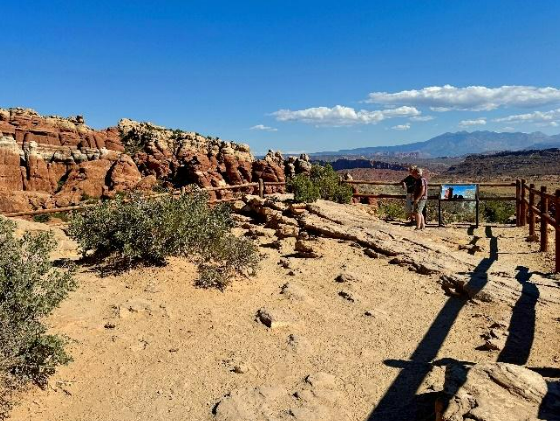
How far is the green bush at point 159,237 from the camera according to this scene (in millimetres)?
8086

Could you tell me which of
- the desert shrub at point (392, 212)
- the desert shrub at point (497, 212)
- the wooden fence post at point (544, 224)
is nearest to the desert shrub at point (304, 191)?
the desert shrub at point (392, 212)

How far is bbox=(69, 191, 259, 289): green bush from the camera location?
8086 mm

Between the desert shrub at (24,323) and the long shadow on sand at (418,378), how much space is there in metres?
3.26

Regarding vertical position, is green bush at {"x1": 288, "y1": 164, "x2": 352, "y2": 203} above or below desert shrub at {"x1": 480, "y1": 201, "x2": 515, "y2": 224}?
above

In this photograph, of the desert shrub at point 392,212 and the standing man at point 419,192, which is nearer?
the standing man at point 419,192

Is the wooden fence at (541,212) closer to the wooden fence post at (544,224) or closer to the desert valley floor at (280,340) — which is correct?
the wooden fence post at (544,224)

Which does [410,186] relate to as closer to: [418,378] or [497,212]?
[497,212]

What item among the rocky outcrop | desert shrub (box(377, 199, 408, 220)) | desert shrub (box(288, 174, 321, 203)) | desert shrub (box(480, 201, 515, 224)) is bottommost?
desert shrub (box(480, 201, 515, 224))

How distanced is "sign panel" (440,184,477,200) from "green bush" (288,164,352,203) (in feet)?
10.2

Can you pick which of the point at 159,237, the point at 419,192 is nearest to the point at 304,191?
the point at 419,192

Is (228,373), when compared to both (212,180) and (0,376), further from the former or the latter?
(212,180)

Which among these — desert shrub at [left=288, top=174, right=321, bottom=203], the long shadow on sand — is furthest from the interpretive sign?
the long shadow on sand

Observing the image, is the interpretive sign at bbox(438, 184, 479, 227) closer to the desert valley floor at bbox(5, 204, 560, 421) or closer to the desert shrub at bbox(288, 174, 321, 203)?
the desert shrub at bbox(288, 174, 321, 203)

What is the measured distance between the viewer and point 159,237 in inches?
321
